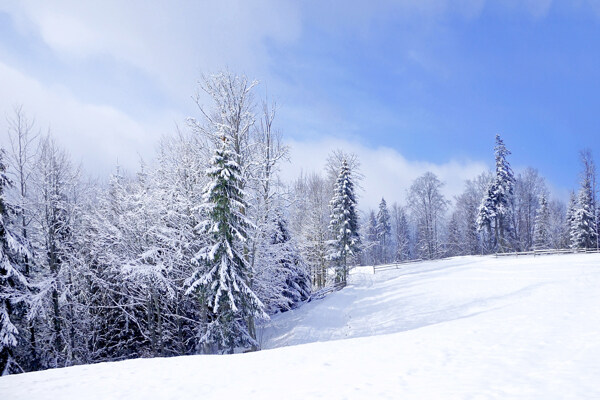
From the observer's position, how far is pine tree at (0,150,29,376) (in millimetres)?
13141

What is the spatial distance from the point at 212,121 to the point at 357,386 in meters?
15.0

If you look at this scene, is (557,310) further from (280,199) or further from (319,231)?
(319,231)

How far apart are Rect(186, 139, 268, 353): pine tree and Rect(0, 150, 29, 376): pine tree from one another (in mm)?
7809

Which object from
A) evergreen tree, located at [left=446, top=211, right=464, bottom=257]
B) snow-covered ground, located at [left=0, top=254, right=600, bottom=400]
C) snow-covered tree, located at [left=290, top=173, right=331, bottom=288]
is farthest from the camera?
evergreen tree, located at [left=446, top=211, right=464, bottom=257]

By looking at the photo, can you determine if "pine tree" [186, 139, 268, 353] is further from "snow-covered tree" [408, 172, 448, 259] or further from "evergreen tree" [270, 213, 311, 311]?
"snow-covered tree" [408, 172, 448, 259]

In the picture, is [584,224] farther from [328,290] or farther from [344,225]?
[328,290]

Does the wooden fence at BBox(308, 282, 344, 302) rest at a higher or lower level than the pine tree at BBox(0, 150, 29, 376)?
→ lower

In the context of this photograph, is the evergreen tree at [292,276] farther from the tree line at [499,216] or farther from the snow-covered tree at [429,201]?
the snow-covered tree at [429,201]

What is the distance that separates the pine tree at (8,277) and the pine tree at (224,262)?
25.6ft

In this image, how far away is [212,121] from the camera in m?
17.3

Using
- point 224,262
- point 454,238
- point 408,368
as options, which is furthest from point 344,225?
point 454,238

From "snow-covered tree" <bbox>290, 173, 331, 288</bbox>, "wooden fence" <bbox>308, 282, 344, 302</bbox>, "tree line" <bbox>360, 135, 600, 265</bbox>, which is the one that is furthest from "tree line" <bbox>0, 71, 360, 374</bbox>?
"tree line" <bbox>360, 135, 600, 265</bbox>

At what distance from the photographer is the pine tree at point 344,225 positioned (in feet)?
90.3

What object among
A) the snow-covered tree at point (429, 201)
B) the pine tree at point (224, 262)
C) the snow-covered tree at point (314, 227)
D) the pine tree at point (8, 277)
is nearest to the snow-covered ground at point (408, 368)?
the pine tree at point (224, 262)
